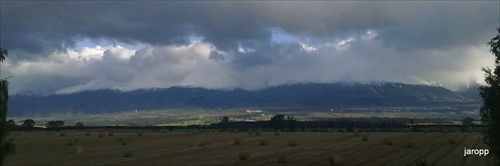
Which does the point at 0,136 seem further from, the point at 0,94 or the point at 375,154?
the point at 375,154

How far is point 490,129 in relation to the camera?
2897cm

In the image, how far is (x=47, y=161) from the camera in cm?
4231

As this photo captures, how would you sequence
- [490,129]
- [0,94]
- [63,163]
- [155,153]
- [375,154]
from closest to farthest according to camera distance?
[0,94], [490,129], [63,163], [375,154], [155,153]

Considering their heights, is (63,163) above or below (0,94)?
below

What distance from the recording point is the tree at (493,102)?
92.7ft

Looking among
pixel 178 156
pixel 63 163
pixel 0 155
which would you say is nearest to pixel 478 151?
pixel 178 156

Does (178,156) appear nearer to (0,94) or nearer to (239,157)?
(239,157)

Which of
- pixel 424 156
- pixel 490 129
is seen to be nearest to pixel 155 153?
pixel 424 156

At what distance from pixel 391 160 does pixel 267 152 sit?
41.8 ft

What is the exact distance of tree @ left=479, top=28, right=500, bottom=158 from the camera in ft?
92.7

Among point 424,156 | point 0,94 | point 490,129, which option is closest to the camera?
point 0,94

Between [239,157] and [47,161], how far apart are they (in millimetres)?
14303

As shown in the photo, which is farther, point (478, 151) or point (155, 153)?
point (155, 153)

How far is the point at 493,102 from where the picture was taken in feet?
93.4
